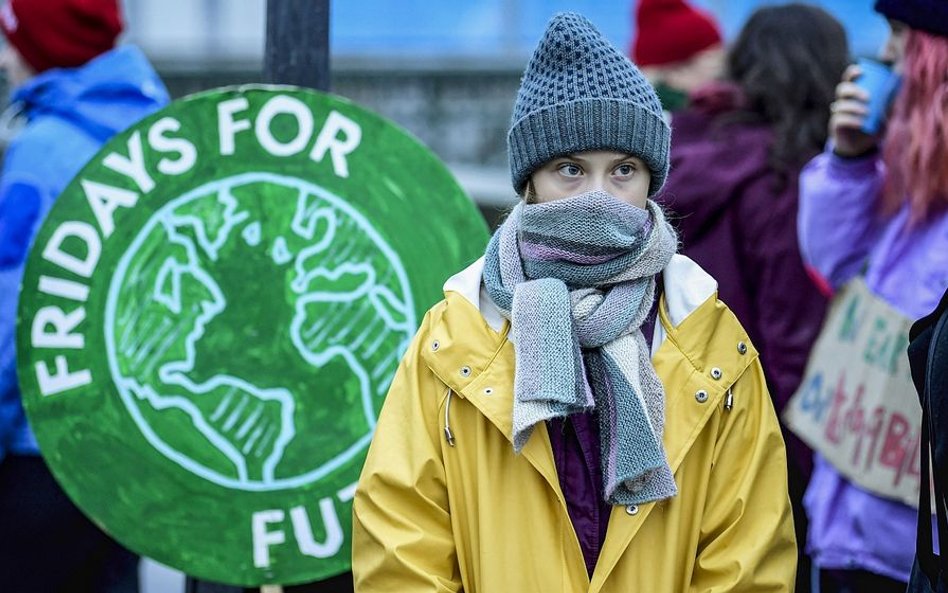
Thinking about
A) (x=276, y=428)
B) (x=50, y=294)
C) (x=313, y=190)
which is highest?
(x=313, y=190)

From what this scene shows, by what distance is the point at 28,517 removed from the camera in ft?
14.0

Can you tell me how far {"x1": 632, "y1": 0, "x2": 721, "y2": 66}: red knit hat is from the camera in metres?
5.36

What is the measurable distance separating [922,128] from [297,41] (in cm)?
137

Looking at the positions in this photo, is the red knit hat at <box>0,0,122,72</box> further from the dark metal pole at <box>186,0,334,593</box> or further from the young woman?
the young woman

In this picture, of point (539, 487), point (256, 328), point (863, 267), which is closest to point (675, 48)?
point (863, 267)

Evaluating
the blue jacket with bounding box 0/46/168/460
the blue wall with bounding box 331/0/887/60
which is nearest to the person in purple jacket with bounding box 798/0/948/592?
the blue jacket with bounding box 0/46/168/460

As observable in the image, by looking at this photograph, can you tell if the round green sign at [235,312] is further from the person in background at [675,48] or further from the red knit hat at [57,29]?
the person in background at [675,48]

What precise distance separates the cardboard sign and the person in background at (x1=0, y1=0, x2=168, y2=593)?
1.83 meters

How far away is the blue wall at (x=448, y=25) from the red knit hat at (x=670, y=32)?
20.6 ft

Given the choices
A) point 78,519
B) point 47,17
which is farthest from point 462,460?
point 47,17

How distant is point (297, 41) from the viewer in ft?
12.2

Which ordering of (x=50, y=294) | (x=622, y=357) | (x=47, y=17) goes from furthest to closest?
(x=47, y=17)
(x=50, y=294)
(x=622, y=357)

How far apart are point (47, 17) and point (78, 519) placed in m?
1.34

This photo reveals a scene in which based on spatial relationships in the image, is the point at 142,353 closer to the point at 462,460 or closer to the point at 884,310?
the point at 462,460
